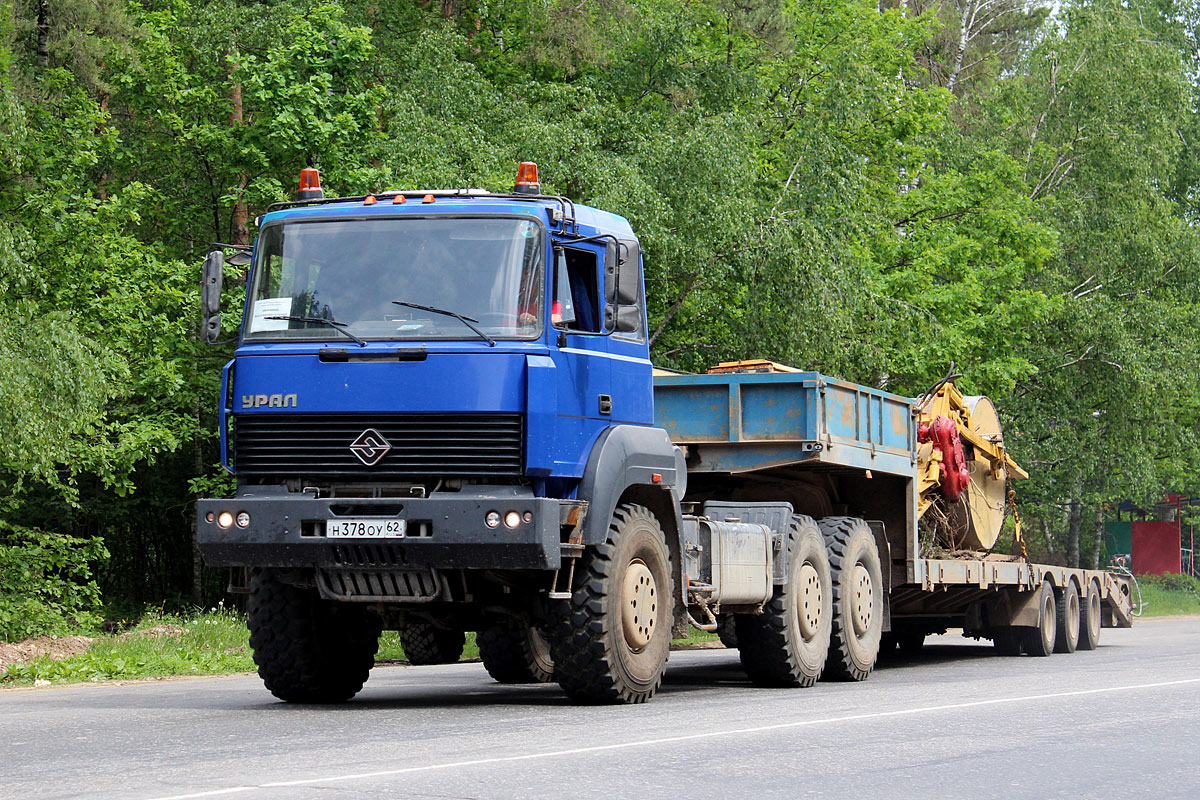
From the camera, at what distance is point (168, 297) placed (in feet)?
87.2

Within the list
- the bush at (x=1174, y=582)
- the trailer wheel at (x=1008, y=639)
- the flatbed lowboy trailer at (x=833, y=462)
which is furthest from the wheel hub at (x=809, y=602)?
the bush at (x=1174, y=582)

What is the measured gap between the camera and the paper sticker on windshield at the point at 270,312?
11.2 metres

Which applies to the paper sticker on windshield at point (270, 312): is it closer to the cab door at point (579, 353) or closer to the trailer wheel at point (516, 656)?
the cab door at point (579, 353)

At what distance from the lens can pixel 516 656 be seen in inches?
597

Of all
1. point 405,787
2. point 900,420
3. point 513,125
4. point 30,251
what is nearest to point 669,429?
point 900,420

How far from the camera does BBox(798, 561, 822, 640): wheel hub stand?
1477 cm

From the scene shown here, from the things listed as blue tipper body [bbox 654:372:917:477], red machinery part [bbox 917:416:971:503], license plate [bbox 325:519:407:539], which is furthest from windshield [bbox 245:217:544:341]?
red machinery part [bbox 917:416:971:503]

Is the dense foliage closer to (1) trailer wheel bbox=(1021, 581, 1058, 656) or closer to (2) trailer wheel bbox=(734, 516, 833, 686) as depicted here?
(1) trailer wheel bbox=(1021, 581, 1058, 656)

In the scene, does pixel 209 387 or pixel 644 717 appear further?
pixel 209 387

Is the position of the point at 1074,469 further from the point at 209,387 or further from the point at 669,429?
the point at 669,429

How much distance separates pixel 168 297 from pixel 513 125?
20.9 ft

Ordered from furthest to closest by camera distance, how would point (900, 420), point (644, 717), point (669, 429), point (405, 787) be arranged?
point (900, 420) → point (669, 429) → point (644, 717) → point (405, 787)

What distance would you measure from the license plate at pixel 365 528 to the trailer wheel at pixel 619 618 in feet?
4.41

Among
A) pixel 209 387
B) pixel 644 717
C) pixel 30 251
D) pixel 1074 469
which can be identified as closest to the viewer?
pixel 644 717
